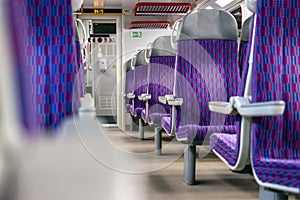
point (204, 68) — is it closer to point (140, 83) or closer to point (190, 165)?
point (190, 165)

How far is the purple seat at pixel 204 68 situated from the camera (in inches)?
116

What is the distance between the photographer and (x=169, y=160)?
467cm

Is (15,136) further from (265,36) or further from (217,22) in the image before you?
(217,22)

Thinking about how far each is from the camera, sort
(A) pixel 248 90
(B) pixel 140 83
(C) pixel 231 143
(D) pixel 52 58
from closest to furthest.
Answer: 1. (D) pixel 52 58
2. (A) pixel 248 90
3. (C) pixel 231 143
4. (B) pixel 140 83

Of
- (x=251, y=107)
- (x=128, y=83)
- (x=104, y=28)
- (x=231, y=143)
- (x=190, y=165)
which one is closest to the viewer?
(x=251, y=107)

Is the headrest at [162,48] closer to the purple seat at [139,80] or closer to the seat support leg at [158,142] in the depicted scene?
the seat support leg at [158,142]

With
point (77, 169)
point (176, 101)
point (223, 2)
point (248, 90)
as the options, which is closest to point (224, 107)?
point (248, 90)

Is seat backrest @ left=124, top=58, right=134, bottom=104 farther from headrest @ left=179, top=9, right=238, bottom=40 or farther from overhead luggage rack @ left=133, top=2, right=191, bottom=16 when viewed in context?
headrest @ left=179, top=9, right=238, bottom=40

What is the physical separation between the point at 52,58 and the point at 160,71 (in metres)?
3.83

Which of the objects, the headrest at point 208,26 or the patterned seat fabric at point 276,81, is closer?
the patterned seat fabric at point 276,81

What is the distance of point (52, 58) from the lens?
3.34ft

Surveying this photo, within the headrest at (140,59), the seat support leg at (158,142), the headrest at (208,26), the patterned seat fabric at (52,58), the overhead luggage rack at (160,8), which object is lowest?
the seat support leg at (158,142)

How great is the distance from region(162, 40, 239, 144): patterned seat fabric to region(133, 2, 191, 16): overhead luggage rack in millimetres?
4251

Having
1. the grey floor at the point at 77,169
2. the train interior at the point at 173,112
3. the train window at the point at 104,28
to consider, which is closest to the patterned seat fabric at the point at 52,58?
the train interior at the point at 173,112
